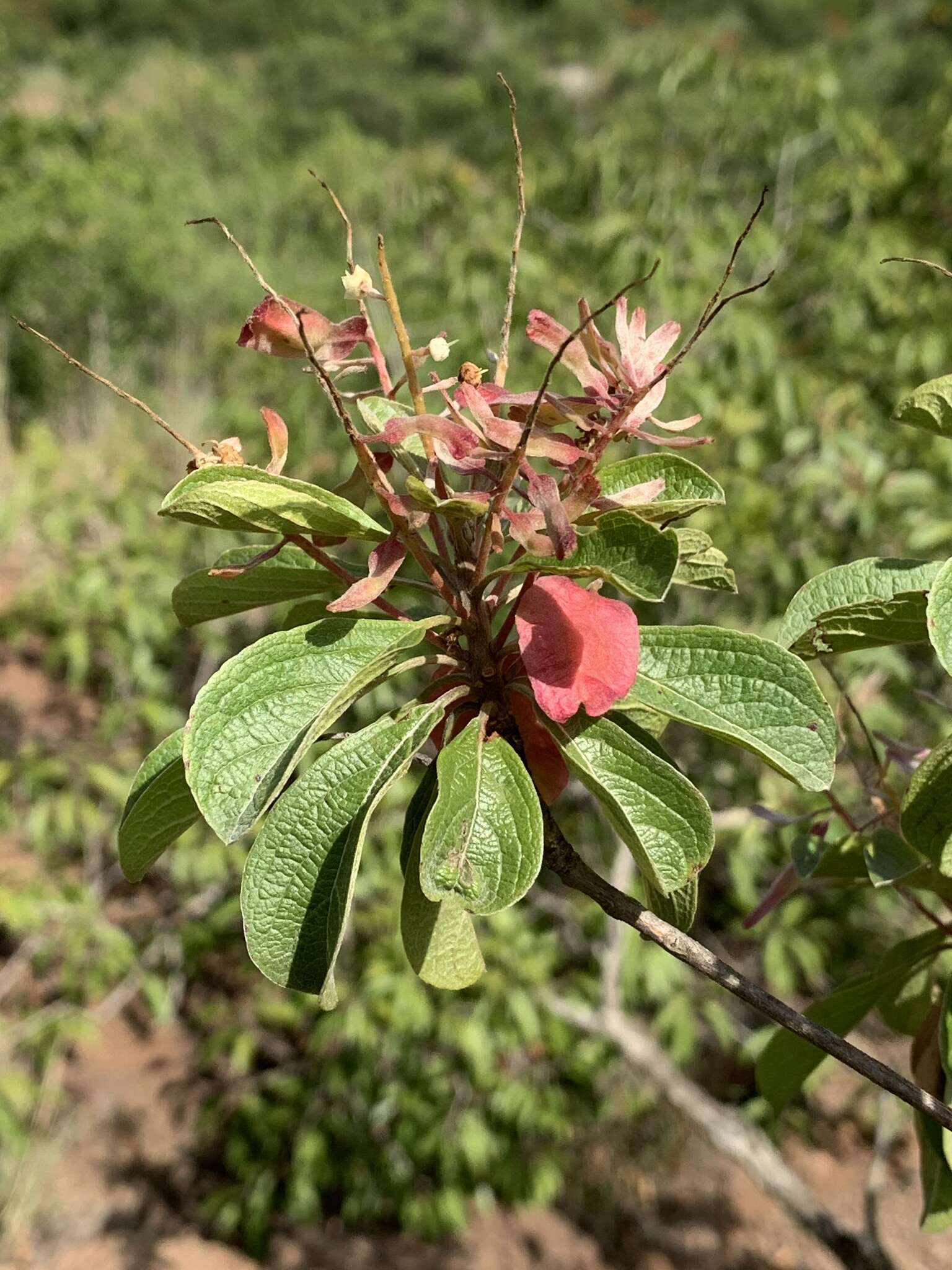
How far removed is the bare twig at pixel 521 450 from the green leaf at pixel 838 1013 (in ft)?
1.48

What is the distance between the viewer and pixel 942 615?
46cm

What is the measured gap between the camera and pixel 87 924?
2.42 meters

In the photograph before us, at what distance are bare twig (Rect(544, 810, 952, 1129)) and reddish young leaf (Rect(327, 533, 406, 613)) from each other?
0.65 ft

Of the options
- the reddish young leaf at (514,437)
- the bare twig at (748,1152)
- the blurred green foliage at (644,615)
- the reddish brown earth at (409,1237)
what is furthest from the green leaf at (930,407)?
the reddish brown earth at (409,1237)

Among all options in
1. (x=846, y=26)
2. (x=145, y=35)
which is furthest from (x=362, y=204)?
(x=846, y=26)

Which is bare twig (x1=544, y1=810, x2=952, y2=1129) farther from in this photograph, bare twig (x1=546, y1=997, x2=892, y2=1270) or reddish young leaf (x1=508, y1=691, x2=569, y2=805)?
bare twig (x1=546, y1=997, x2=892, y2=1270)

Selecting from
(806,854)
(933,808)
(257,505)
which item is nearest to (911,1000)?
(806,854)

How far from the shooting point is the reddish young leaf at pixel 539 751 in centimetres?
59

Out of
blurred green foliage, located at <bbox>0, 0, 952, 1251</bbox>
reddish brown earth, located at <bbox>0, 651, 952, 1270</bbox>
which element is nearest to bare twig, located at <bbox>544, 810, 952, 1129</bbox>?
blurred green foliage, located at <bbox>0, 0, 952, 1251</bbox>

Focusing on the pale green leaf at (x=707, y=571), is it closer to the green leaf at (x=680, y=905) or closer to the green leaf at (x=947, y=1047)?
the green leaf at (x=680, y=905)

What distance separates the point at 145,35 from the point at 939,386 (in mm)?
22231

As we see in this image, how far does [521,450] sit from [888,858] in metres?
0.38

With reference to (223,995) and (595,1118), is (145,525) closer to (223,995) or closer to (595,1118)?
(223,995)

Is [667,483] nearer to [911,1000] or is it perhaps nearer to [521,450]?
[521,450]
